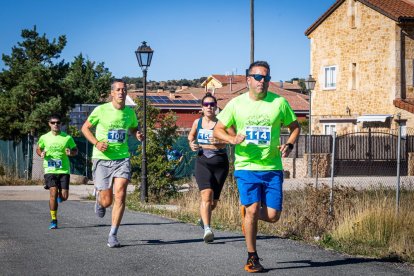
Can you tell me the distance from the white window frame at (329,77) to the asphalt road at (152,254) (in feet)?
98.0

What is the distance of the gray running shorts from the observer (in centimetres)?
1076

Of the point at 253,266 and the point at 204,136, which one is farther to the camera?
the point at 204,136

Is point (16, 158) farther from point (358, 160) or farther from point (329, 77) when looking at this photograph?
point (329, 77)

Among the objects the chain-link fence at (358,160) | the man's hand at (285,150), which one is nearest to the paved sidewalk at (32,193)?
the chain-link fence at (358,160)

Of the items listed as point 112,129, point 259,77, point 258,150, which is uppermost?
point 259,77

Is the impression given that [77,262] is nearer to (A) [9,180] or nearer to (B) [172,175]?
(B) [172,175]

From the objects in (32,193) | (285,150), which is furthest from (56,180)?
(32,193)

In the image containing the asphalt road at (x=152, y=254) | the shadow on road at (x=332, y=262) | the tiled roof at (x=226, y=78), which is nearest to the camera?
the asphalt road at (x=152, y=254)

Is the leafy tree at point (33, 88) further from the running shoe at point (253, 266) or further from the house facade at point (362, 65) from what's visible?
the running shoe at point (253, 266)

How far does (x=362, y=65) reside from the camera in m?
40.4

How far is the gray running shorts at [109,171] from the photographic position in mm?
10758

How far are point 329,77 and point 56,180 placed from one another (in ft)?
102

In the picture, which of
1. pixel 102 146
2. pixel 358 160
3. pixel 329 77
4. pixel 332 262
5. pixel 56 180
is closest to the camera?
pixel 332 262

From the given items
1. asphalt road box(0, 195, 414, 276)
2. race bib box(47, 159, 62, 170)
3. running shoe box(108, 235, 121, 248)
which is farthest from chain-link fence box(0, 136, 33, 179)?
running shoe box(108, 235, 121, 248)
